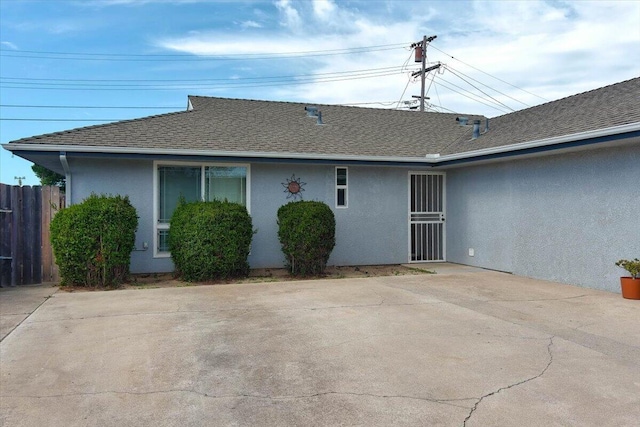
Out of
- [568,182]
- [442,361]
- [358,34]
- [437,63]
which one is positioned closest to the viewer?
[442,361]

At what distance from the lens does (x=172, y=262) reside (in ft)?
31.7

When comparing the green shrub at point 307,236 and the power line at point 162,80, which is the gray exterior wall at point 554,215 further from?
the power line at point 162,80

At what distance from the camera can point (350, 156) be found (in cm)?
1036

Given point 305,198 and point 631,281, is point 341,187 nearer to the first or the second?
point 305,198

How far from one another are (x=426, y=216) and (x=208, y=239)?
5.80 metres

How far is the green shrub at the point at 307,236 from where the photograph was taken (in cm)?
923

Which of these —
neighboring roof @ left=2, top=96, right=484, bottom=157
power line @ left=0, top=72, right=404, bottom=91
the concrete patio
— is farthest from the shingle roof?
power line @ left=0, top=72, right=404, bottom=91

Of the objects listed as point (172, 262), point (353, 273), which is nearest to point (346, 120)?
point (353, 273)

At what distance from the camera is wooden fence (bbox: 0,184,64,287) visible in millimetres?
8359

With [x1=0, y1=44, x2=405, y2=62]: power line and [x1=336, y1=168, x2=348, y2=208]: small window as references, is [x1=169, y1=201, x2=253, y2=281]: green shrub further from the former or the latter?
[x1=0, y1=44, x2=405, y2=62]: power line

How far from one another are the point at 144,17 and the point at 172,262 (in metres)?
8.84

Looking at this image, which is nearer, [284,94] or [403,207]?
→ [403,207]

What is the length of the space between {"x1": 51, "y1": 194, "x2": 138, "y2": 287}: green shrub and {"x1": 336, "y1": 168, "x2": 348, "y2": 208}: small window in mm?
4747

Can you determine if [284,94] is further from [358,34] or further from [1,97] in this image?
[1,97]
